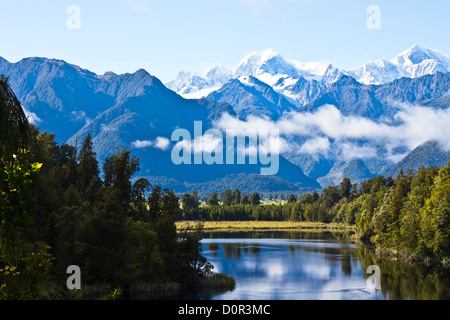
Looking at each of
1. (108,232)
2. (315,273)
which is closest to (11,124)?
(108,232)

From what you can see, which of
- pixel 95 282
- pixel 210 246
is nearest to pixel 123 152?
pixel 95 282

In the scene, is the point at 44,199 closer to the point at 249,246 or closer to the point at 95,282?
the point at 95,282

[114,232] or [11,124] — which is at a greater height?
[11,124]

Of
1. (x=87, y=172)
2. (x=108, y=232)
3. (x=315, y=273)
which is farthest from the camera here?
(x=87, y=172)

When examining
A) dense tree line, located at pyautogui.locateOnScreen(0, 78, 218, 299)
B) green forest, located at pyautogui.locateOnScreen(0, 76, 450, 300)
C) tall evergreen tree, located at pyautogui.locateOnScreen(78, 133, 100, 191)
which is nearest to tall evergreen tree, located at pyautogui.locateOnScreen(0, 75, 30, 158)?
green forest, located at pyautogui.locateOnScreen(0, 76, 450, 300)

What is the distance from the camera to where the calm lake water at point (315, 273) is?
6562cm

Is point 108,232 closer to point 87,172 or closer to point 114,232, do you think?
point 114,232

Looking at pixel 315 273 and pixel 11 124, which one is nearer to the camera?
pixel 11 124

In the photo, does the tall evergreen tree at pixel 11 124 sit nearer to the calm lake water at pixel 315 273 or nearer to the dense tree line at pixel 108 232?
the dense tree line at pixel 108 232

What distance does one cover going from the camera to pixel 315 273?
275ft

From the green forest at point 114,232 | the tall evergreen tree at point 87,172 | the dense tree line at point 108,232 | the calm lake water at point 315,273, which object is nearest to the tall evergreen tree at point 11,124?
the green forest at point 114,232
